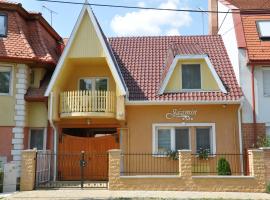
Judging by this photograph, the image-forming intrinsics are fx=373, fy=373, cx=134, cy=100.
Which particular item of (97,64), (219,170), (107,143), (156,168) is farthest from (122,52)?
(219,170)

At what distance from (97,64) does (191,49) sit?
4886 millimetres

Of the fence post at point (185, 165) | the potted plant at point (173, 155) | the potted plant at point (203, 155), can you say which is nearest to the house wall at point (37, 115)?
the potted plant at point (173, 155)

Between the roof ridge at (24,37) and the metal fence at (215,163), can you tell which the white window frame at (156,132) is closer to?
the metal fence at (215,163)

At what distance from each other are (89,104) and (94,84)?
7.04ft

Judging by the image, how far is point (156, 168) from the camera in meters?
17.3

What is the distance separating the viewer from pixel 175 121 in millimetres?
17688

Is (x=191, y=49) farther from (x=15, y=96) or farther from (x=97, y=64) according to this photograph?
(x=15, y=96)

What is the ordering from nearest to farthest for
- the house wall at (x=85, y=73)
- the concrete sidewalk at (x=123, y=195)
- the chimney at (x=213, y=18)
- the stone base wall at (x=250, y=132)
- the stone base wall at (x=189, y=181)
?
the concrete sidewalk at (x=123, y=195)
the stone base wall at (x=189, y=181)
the stone base wall at (x=250, y=132)
the house wall at (x=85, y=73)
the chimney at (x=213, y=18)

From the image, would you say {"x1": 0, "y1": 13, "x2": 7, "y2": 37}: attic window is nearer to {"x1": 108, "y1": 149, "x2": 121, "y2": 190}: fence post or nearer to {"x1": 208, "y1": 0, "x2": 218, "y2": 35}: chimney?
{"x1": 108, "y1": 149, "x2": 121, "y2": 190}: fence post

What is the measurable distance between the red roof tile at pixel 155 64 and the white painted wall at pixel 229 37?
340mm

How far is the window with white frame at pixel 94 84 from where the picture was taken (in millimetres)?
19141

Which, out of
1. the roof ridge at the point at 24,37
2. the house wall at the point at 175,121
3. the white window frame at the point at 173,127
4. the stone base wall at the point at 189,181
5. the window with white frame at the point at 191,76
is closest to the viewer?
the stone base wall at the point at 189,181

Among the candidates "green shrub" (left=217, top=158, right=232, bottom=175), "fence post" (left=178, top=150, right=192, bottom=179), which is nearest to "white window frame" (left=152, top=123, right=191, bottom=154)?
"green shrub" (left=217, top=158, right=232, bottom=175)

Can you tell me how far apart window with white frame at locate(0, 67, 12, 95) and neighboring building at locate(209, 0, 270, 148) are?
1101 centimetres
